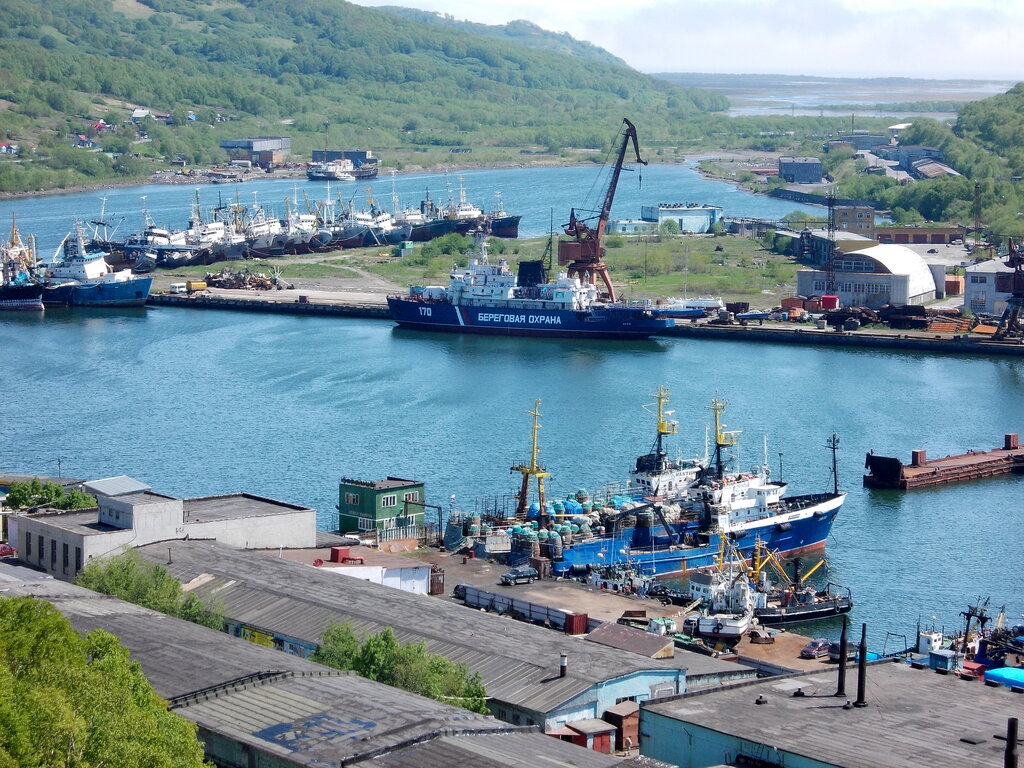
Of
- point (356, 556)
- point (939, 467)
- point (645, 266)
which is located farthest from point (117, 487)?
point (645, 266)

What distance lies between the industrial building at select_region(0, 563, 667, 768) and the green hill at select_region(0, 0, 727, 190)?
64.0 metres

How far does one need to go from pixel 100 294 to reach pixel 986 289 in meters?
22.1

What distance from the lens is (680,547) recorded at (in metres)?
20.0

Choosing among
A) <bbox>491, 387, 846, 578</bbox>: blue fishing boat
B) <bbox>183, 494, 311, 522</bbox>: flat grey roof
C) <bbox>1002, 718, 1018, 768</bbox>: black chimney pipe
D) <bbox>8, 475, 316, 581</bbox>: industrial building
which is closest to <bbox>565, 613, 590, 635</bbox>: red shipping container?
<bbox>491, 387, 846, 578</bbox>: blue fishing boat

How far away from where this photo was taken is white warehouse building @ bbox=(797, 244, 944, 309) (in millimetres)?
40656

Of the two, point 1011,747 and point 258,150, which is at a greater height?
point 258,150

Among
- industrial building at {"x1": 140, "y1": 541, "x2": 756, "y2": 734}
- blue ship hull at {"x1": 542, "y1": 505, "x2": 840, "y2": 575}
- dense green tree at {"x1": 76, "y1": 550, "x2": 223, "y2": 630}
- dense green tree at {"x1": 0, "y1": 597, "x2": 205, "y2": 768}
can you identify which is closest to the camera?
dense green tree at {"x1": 0, "y1": 597, "x2": 205, "y2": 768}

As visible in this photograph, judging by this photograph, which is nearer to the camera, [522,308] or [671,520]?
[671,520]

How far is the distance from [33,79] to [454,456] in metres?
74.2

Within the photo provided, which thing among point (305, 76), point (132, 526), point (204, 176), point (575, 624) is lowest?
point (575, 624)

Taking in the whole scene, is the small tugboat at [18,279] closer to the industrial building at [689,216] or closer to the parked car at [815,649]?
the industrial building at [689,216]

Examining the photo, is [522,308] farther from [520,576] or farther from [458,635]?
[458,635]

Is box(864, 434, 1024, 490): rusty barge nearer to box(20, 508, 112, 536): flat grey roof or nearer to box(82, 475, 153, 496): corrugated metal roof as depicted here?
box(82, 475, 153, 496): corrugated metal roof

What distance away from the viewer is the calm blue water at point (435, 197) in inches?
2456
